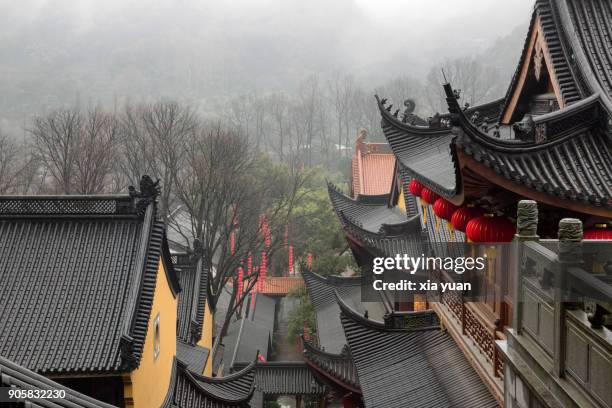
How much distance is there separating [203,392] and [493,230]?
7.21m

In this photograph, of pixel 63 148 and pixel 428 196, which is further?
pixel 63 148

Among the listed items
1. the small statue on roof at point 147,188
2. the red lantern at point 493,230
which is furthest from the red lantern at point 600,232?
the small statue on roof at point 147,188

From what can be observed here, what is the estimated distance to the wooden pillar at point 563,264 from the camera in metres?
3.96

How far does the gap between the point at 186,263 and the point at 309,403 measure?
21.2 feet

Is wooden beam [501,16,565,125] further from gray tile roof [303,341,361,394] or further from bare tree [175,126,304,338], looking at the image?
bare tree [175,126,304,338]

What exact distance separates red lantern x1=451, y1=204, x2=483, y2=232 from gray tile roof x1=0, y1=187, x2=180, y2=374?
486 cm

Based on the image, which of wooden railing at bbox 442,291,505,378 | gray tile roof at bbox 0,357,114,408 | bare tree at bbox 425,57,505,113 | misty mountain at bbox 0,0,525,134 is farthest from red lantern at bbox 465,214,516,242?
misty mountain at bbox 0,0,525,134

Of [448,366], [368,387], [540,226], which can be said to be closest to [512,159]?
[540,226]

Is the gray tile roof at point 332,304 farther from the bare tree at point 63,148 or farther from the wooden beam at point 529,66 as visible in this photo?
the bare tree at point 63,148

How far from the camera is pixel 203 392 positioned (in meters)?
11.9

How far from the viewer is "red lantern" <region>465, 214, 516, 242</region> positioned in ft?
22.7

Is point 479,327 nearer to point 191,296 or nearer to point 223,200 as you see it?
point 191,296

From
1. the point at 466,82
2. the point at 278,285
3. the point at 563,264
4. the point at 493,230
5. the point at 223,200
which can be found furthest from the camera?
the point at 466,82

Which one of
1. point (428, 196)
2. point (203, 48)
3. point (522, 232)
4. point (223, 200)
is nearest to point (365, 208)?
point (223, 200)
